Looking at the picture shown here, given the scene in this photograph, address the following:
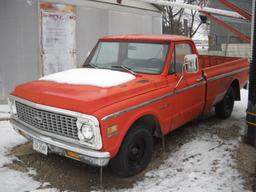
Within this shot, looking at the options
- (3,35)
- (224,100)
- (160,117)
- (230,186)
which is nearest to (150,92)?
(160,117)

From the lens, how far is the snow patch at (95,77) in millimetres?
4473

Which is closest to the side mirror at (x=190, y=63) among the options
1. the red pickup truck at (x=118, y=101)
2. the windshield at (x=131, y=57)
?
the red pickup truck at (x=118, y=101)

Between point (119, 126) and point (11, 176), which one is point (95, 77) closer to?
point (119, 126)

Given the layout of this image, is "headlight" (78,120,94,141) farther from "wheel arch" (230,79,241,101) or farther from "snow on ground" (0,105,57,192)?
"wheel arch" (230,79,241,101)

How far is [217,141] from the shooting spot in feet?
18.6

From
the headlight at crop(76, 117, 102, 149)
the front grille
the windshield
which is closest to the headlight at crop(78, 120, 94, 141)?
the headlight at crop(76, 117, 102, 149)

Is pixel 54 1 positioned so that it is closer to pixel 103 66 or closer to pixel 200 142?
pixel 103 66

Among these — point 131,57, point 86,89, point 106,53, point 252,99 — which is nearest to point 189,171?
point 252,99

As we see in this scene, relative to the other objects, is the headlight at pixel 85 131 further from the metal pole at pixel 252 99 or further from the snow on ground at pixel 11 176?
the metal pole at pixel 252 99

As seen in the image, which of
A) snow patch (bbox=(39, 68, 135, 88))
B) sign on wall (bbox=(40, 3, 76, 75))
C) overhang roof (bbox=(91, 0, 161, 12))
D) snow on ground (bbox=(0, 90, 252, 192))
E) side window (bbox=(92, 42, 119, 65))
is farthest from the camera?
overhang roof (bbox=(91, 0, 161, 12))

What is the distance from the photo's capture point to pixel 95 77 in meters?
A: 4.70

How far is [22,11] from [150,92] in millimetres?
5146

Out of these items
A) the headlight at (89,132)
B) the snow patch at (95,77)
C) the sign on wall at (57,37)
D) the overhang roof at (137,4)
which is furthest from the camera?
the overhang roof at (137,4)

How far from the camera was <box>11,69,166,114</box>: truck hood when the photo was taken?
3920 millimetres
